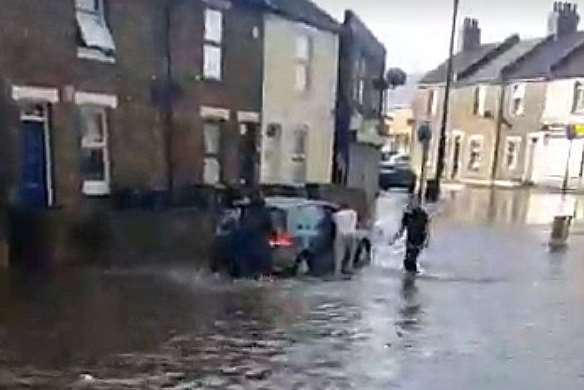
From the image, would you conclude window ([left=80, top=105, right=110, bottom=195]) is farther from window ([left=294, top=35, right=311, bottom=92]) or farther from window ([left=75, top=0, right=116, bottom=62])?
window ([left=294, top=35, right=311, bottom=92])

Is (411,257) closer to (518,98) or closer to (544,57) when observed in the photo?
(518,98)

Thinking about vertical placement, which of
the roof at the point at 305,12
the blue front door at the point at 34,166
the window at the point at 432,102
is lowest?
the blue front door at the point at 34,166

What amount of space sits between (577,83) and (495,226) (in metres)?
25.5

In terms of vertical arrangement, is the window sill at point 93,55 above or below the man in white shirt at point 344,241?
above

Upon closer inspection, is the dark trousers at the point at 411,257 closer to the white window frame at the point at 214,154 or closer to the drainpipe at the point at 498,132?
the white window frame at the point at 214,154

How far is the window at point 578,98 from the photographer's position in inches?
2013

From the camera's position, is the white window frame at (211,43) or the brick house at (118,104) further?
the white window frame at (211,43)

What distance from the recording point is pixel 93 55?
746 inches

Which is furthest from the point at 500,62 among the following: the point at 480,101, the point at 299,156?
the point at 299,156

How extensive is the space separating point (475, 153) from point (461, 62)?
7.30 m

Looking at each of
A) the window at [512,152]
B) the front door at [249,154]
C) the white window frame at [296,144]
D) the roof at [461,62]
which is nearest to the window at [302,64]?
the white window frame at [296,144]

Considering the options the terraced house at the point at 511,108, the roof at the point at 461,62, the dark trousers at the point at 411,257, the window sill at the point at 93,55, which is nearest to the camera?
the dark trousers at the point at 411,257

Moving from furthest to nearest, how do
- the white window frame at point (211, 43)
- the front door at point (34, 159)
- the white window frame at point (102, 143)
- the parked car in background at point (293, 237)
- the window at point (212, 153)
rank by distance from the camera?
the window at point (212, 153) < the white window frame at point (211, 43) < the white window frame at point (102, 143) < the front door at point (34, 159) < the parked car in background at point (293, 237)

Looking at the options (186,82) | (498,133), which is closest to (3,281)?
(186,82)
